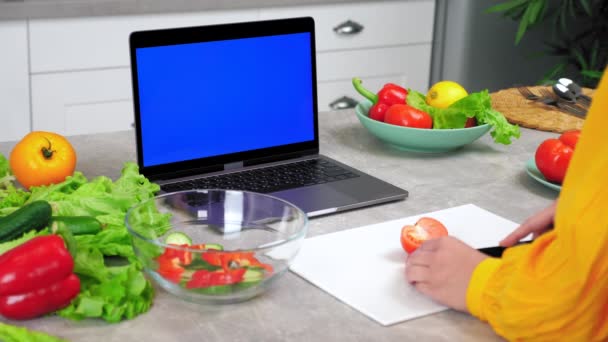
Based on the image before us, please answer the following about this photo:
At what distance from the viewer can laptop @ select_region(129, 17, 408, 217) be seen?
4.78ft

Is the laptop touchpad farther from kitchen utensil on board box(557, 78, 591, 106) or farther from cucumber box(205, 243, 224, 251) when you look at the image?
kitchen utensil on board box(557, 78, 591, 106)

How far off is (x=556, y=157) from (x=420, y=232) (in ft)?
1.29

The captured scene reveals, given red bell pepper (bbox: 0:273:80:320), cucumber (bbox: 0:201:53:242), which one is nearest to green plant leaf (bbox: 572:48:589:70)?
cucumber (bbox: 0:201:53:242)

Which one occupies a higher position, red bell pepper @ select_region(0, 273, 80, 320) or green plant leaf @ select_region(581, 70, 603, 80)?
red bell pepper @ select_region(0, 273, 80, 320)

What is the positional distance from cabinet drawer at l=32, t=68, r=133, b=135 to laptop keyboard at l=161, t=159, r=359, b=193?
4.68ft

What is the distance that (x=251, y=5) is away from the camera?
9.91ft

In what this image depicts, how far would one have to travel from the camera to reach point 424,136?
1.68 metres

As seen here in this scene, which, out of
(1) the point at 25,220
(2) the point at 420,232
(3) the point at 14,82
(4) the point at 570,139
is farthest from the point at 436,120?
(3) the point at 14,82

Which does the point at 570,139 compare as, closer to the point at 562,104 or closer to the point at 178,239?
the point at 562,104

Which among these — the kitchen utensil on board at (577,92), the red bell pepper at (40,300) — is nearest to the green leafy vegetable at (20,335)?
the red bell pepper at (40,300)

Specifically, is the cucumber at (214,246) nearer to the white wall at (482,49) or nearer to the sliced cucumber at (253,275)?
the sliced cucumber at (253,275)

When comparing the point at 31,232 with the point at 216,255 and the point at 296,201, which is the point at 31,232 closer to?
the point at 216,255

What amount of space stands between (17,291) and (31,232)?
152mm

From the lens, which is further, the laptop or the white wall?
the white wall
